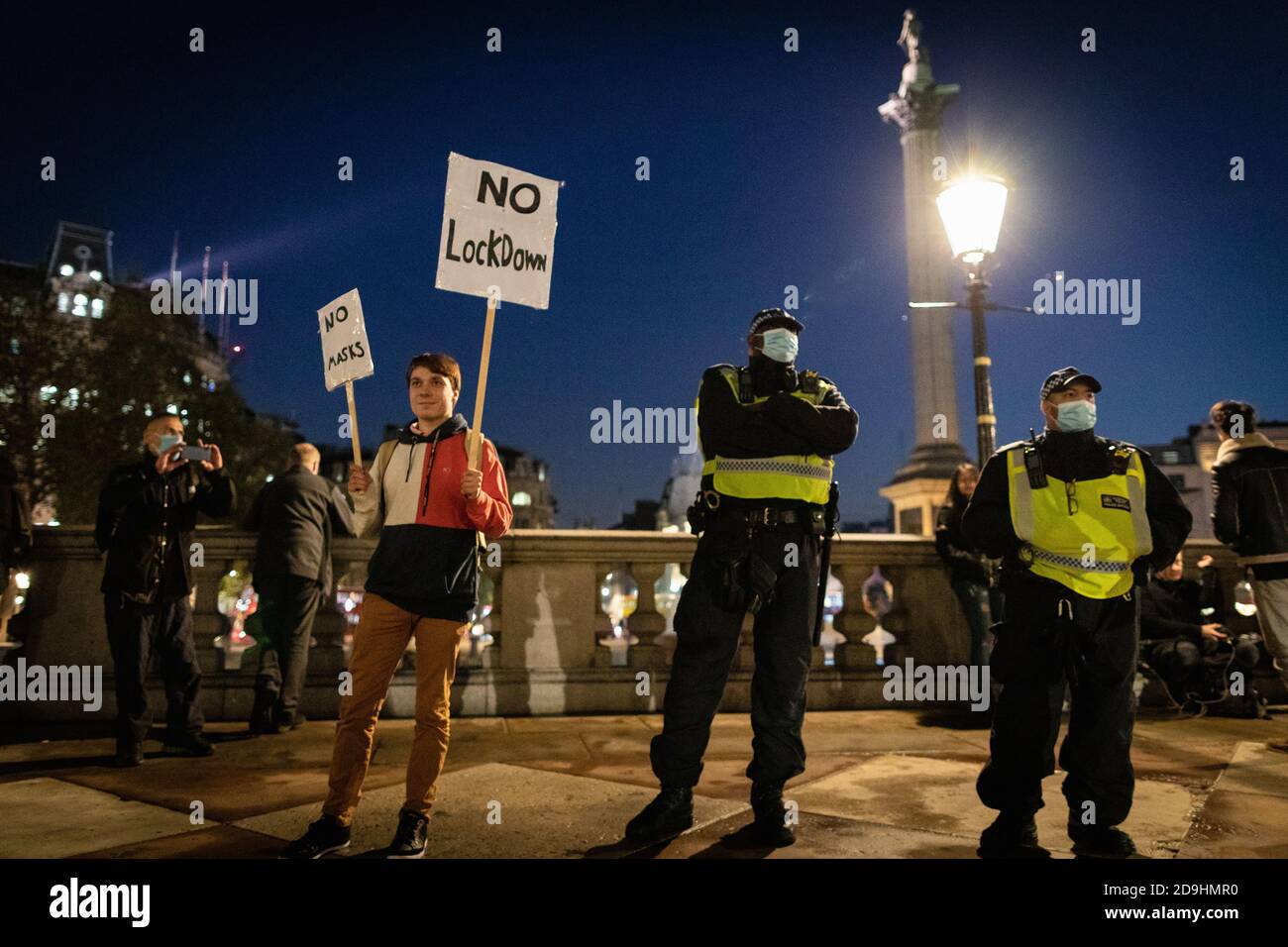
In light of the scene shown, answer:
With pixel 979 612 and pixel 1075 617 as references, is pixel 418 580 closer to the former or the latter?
pixel 1075 617

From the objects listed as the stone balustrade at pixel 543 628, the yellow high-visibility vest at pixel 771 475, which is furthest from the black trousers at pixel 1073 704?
the stone balustrade at pixel 543 628

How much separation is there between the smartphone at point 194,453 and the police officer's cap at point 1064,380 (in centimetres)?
477

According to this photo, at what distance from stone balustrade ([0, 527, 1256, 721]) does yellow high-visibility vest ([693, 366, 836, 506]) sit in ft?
10.9

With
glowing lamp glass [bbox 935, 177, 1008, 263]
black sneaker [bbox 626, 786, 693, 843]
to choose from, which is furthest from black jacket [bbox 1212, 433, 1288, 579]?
black sneaker [bbox 626, 786, 693, 843]

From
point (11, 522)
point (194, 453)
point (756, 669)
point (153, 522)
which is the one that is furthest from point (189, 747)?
point (756, 669)

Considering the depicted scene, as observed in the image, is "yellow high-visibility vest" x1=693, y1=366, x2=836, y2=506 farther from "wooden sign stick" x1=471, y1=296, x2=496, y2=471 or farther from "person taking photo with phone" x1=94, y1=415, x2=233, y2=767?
"person taking photo with phone" x1=94, y1=415, x2=233, y2=767

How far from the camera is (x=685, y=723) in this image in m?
3.84

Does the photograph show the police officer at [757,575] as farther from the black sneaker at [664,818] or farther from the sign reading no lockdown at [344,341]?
the sign reading no lockdown at [344,341]

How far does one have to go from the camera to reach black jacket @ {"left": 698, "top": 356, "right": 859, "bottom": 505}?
382cm

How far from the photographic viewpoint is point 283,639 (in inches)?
250

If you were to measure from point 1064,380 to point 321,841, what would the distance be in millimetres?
3493

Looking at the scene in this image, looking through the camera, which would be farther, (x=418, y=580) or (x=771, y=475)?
(x=771, y=475)
